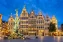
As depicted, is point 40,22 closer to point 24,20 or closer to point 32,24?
point 32,24

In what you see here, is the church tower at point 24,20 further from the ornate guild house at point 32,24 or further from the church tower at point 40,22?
the church tower at point 40,22

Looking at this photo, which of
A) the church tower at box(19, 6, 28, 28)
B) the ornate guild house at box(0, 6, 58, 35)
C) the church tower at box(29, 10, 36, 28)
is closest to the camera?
the ornate guild house at box(0, 6, 58, 35)

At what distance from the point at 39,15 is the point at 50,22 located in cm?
433

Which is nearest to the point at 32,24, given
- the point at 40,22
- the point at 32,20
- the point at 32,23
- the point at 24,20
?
the point at 32,23

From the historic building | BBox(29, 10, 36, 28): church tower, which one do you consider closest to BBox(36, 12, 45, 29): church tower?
the historic building

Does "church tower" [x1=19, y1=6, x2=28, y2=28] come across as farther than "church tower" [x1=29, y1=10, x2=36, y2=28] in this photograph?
No

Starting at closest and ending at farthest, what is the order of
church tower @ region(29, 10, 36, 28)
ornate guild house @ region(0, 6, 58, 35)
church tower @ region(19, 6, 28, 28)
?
ornate guild house @ region(0, 6, 58, 35) → church tower @ region(19, 6, 28, 28) → church tower @ region(29, 10, 36, 28)

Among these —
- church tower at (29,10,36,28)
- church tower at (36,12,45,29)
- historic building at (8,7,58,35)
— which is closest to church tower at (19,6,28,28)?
historic building at (8,7,58,35)

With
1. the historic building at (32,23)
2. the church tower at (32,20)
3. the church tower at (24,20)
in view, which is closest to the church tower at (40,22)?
the historic building at (32,23)

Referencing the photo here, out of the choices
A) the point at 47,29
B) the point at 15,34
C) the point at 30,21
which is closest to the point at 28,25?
the point at 30,21

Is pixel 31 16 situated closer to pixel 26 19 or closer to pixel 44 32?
pixel 26 19

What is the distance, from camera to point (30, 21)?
69500mm

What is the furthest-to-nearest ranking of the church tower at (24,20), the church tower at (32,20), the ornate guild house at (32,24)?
the church tower at (32,20) → the church tower at (24,20) → the ornate guild house at (32,24)

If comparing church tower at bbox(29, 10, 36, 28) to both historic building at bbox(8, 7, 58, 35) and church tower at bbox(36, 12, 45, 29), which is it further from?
church tower at bbox(36, 12, 45, 29)
